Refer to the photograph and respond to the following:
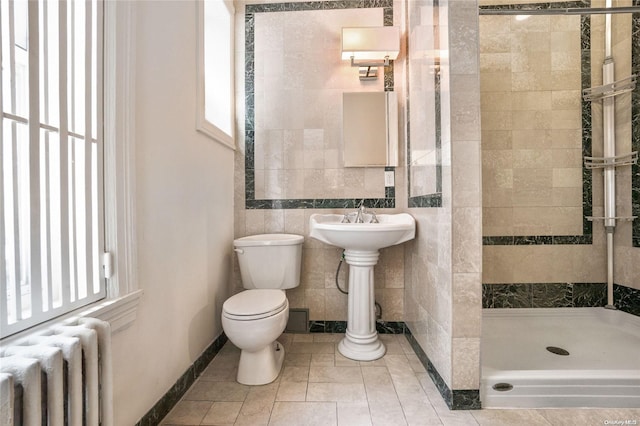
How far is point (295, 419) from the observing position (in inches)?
47.1

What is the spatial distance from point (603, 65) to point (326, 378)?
9.30 ft

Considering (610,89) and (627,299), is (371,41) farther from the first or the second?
(627,299)

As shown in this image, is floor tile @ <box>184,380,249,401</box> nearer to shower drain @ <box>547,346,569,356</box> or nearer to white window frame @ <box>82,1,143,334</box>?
white window frame @ <box>82,1,143,334</box>

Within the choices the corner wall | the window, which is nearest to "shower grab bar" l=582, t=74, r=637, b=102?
the corner wall

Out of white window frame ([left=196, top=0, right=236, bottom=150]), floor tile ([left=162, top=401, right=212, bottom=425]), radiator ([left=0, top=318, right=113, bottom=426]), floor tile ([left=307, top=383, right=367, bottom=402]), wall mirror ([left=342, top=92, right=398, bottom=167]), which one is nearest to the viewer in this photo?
radiator ([left=0, top=318, right=113, bottom=426])

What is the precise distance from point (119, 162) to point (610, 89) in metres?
2.96

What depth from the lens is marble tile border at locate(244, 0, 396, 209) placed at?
6.84 feet

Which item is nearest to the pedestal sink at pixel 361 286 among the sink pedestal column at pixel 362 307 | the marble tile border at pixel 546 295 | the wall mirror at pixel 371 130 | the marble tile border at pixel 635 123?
the sink pedestal column at pixel 362 307

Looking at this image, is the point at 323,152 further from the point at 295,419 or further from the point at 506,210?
the point at 295,419

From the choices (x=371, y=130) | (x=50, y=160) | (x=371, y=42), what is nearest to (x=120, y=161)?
(x=50, y=160)

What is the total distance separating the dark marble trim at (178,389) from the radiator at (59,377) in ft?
1.37

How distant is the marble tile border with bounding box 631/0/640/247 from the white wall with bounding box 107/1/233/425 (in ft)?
9.16

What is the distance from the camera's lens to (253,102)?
2.12 metres

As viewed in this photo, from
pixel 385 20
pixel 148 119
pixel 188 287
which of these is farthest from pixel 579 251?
pixel 148 119
